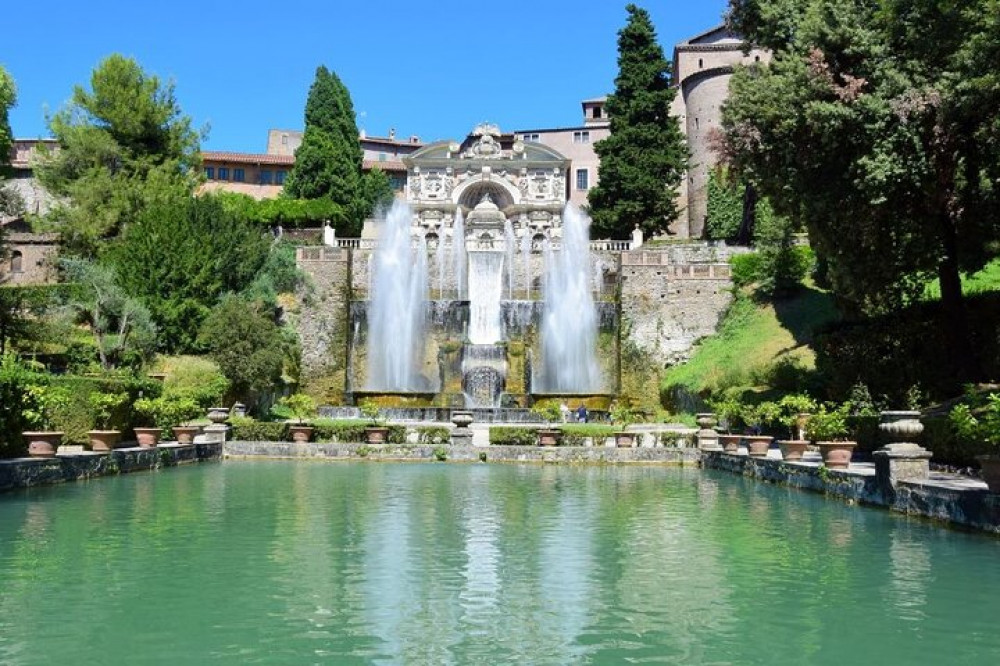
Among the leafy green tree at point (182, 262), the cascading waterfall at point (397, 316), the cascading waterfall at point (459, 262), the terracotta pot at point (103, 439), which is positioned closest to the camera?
the terracotta pot at point (103, 439)

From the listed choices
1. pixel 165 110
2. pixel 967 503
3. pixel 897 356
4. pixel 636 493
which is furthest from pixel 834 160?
pixel 165 110

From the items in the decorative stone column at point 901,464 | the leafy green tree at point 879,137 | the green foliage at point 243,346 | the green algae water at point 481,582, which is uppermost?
the leafy green tree at point 879,137

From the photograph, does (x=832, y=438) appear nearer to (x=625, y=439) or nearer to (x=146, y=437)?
(x=625, y=439)

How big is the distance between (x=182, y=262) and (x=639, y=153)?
24.6 m

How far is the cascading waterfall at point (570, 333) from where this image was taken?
137ft

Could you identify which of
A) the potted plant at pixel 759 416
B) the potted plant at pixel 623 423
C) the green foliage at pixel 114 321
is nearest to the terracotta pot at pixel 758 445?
the potted plant at pixel 759 416

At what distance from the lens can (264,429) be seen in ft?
86.3

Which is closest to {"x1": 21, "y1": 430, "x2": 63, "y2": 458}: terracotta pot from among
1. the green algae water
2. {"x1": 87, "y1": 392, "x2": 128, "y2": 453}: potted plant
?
the green algae water

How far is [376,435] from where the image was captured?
2588 centimetres

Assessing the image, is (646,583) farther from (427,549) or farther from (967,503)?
(967,503)

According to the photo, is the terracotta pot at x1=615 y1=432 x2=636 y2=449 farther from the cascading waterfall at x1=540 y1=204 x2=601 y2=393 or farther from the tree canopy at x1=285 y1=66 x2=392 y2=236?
the tree canopy at x1=285 y1=66 x2=392 y2=236

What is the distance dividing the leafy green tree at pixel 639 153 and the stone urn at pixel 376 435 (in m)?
27.7

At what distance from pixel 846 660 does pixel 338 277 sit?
126ft

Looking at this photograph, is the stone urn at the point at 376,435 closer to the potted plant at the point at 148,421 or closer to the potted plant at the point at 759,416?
the potted plant at the point at 148,421
